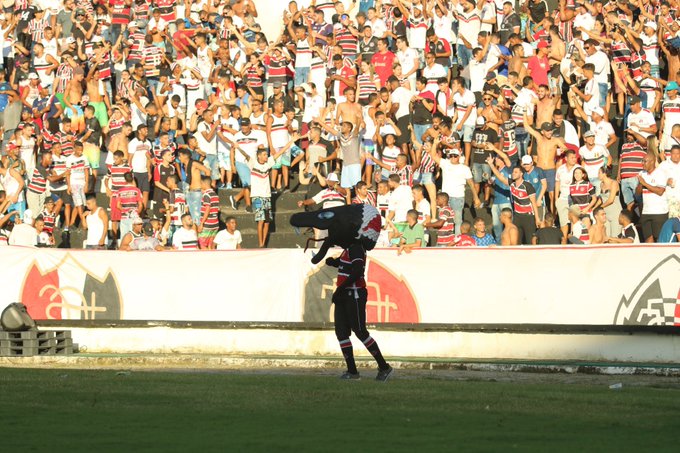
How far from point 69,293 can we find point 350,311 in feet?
26.8

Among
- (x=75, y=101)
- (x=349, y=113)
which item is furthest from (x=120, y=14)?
(x=349, y=113)

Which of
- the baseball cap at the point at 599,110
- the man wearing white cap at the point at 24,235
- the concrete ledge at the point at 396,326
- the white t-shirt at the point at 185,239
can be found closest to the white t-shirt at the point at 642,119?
the baseball cap at the point at 599,110

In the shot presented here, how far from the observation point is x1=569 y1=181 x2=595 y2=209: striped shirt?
23.0 metres

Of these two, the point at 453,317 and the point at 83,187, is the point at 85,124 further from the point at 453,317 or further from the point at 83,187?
the point at 453,317

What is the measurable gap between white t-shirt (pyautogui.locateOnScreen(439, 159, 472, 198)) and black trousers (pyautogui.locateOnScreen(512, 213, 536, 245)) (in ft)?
4.49

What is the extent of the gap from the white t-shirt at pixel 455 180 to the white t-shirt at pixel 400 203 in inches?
33.5

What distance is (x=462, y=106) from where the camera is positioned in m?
26.2

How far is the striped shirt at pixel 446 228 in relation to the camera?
23.3m

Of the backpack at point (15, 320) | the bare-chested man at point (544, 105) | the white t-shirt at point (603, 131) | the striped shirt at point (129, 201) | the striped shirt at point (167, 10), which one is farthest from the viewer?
the striped shirt at point (167, 10)

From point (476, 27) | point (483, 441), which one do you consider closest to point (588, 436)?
point (483, 441)

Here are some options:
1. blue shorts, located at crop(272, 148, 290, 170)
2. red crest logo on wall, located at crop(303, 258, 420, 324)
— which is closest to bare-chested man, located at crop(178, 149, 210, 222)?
blue shorts, located at crop(272, 148, 290, 170)

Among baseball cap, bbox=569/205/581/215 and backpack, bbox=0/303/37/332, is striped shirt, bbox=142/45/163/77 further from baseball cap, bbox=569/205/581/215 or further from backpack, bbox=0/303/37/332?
baseball cap, bbox=569/205/581/215

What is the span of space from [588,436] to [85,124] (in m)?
20.8

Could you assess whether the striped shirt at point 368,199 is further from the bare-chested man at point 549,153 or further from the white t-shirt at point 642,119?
the white t-shirt at point 642,119
